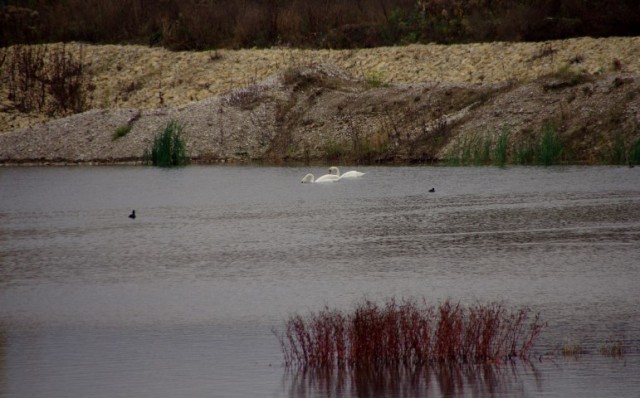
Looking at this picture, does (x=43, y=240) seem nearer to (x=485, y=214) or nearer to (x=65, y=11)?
(x=485, y=214)

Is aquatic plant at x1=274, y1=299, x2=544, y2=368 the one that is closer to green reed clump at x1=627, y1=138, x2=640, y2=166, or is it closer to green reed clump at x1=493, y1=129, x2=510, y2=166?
green reed clump at x1=627, y1=138, x2=640, y2=166

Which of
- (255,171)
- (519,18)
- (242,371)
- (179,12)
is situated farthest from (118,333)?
(179,12)

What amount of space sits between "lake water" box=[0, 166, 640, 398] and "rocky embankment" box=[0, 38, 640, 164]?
5.00m

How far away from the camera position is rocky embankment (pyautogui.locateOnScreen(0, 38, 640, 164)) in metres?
43.1

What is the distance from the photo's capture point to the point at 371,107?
48.8 meters

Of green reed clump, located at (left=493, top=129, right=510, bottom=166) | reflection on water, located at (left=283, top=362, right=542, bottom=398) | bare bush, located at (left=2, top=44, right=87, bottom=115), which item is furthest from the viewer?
bare bush, located at (left=2, top=44, right=87, bottom=115)

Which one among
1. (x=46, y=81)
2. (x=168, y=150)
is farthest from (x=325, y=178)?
(x=46, y=81)

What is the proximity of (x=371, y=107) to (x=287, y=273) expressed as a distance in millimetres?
27934

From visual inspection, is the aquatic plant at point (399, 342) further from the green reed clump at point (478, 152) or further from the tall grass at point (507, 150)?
the green reed clump at point (478, 152)

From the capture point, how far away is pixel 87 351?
15852 millimetres

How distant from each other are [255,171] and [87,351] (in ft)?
92.6

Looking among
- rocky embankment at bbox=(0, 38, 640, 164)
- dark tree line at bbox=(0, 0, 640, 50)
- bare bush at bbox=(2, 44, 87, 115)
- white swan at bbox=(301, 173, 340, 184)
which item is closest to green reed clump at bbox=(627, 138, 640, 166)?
rocky embankment at bbox=(0, 38, 640, 164)

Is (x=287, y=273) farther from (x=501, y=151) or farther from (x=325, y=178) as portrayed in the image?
(x=501, y=151)

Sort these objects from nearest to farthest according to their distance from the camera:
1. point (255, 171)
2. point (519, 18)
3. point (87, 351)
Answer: point (87, 351), point (255, 171), point (519, 18)
